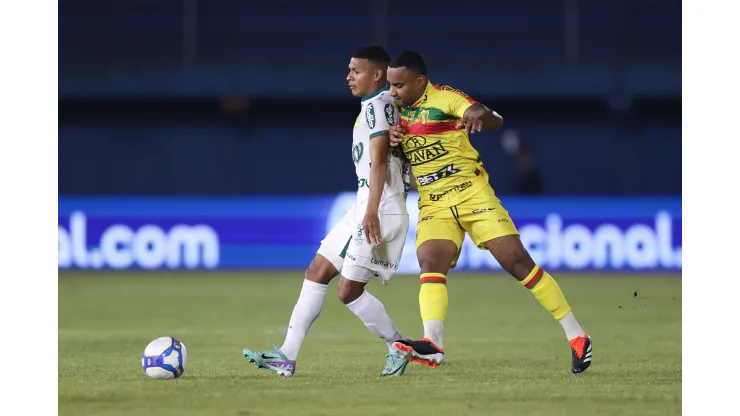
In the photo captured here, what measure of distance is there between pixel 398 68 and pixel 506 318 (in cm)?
455

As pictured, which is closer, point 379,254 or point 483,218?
point 379,254

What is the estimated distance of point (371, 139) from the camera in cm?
669

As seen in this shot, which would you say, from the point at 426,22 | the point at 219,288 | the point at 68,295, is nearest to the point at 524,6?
the point at 426,22

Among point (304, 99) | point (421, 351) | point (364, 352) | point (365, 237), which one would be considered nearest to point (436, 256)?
point (365, 237)

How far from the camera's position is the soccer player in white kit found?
6730 millimetres

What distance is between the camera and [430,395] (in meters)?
5.96

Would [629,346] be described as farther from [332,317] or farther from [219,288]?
[219,288]

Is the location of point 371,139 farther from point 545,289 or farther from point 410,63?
point 545,289

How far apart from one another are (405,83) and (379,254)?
3.08 feet

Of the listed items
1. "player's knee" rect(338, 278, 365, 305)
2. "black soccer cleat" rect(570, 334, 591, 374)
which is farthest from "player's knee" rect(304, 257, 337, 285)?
"black soccer cleat" rect(570, 334, 591, 374)

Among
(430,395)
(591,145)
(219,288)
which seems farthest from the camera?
(591,145)

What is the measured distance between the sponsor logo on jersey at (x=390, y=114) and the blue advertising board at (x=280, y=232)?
9.43m

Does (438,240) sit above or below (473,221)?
below

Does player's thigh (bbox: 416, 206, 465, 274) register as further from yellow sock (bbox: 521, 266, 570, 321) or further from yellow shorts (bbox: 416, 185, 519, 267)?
yellow sock (bbox: 521, 266, 570, 321)
